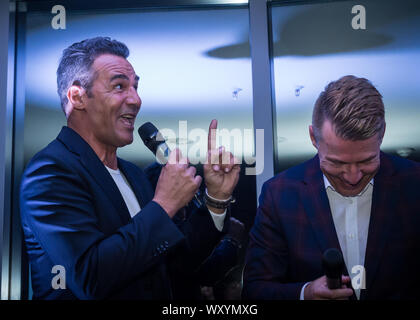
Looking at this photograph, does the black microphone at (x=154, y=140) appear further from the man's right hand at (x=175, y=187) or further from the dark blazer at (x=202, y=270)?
the man's right hand at (x=175, y=187)

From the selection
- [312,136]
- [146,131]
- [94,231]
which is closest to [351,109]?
[312,136]

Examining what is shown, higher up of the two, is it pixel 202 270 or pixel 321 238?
pixel 321 238

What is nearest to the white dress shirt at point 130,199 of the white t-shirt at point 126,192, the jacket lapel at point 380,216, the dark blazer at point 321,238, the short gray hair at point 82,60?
the white t-shirt at point 126,192

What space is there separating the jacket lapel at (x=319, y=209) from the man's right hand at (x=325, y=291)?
17 centimetres

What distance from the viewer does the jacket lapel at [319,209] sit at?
7.52ft

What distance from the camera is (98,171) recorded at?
7.50 ft

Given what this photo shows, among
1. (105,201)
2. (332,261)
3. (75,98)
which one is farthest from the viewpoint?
(75,98)

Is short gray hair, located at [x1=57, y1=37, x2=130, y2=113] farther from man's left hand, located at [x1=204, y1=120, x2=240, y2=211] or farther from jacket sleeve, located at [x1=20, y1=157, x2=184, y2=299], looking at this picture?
man's left hand, located at [x1=204, y1=120, x2=240, y2=211]

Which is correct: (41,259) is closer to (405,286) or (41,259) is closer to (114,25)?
(114,25)

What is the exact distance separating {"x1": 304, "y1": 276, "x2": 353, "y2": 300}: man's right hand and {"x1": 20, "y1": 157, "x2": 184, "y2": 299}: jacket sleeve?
693mm

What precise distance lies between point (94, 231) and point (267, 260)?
874 mm

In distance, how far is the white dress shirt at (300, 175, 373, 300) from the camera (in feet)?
7.50

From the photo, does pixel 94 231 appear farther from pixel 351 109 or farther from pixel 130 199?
pixel 351 109
